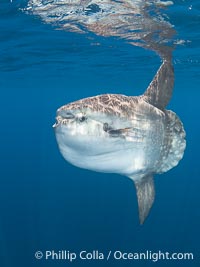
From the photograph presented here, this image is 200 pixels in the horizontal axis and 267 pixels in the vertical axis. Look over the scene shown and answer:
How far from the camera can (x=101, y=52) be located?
16484mm

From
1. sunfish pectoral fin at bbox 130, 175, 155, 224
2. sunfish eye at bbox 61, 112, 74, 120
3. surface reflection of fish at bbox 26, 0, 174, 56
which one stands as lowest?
sunfish pectoral fin at bbox 130, 175, 155, 224

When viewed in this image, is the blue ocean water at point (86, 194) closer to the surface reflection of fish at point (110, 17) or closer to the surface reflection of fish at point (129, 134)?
the surface reflection of fish at point (110, 17)

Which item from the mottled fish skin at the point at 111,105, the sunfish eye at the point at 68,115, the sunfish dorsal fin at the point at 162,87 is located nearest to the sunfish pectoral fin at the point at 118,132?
the mottled fish skin at the point at 111,105

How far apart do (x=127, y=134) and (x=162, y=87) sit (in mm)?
1538

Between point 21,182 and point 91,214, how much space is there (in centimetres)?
829

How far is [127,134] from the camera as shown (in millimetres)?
4164

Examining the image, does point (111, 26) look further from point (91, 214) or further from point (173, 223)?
point (173, 223)

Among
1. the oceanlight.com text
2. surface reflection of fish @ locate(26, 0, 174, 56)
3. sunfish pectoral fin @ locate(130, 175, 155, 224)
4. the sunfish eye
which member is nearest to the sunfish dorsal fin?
sunfish pectoral fin @ locate(130, 175, 155, 224)

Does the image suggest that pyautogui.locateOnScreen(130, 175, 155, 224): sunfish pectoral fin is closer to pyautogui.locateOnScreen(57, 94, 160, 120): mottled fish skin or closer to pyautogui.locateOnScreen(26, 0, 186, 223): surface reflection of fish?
pyautogui.locateOnScreen(26, 0, 186, 223): surface reflection of fish

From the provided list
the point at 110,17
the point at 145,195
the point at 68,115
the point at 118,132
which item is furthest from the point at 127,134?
the point at 110,17

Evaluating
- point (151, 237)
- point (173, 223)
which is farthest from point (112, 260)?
point (173, 223)

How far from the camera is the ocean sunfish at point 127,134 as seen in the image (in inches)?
148

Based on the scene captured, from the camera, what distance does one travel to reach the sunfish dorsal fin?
527 cm

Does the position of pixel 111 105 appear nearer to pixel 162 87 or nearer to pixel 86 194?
pixel 162 87
